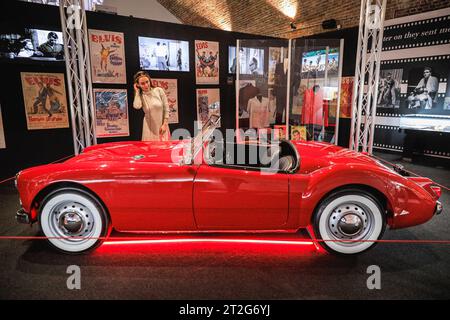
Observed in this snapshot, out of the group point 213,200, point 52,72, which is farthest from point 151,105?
point 213,200

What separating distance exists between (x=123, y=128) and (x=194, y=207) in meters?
4.16

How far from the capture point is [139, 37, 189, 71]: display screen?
5.99m

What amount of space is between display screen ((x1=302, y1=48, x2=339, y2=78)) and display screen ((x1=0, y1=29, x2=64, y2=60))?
183 inches

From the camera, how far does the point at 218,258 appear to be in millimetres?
2549

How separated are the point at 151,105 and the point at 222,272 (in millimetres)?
3169

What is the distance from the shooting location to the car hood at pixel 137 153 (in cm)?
273

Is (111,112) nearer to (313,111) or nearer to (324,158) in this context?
(313,111)

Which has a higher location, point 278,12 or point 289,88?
point 278,12

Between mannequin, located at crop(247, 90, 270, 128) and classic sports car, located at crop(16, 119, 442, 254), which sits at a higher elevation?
mannequin, located at crop(247, 90, 270, 128)

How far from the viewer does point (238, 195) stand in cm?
242

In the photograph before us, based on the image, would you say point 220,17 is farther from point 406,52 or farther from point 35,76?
point 35,76

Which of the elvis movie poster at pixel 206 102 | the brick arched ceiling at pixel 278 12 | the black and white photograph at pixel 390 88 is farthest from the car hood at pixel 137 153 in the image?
the brick arched ceiling at pixel 278 12

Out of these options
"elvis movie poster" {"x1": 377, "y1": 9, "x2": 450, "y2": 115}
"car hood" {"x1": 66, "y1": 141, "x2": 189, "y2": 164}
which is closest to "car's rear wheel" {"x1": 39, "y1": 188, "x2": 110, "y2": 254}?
"car hood" {"x1": 66, "y1": 141, "x2": 189, "y2": 164}

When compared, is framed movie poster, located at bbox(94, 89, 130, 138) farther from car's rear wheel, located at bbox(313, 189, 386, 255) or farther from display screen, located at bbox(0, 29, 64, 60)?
car's rear wheel, located at bbox(313, 189, 386, 255)
